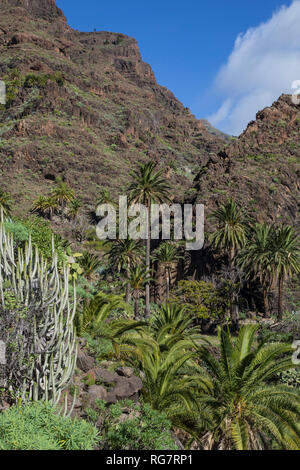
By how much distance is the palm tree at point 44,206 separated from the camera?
194 feet

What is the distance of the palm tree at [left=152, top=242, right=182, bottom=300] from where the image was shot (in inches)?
1483

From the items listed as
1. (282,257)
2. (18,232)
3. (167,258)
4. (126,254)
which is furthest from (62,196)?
(18,232)

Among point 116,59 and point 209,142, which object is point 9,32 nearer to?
point 116,59

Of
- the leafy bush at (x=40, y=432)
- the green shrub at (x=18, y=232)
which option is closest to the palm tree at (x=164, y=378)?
the leafy bush at (x=40, y=432)

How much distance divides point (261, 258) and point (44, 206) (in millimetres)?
39577

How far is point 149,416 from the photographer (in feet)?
23.5

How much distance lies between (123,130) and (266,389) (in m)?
96.2

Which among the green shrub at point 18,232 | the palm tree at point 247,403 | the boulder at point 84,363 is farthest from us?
the green shrub at point 18,232

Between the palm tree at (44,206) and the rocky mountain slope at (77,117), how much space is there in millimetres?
2001

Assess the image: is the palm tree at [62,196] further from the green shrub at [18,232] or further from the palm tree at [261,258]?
the green shrub at [18,232]

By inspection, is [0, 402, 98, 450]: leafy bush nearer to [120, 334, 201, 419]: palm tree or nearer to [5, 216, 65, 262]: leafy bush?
[120, 334, 201, 419]: palm tree
